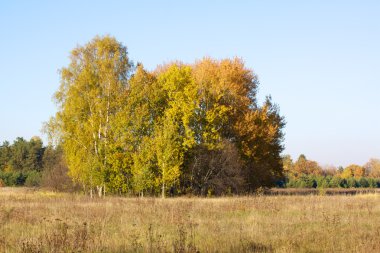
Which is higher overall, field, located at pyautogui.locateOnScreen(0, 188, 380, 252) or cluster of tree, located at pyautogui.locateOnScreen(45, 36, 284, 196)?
cluster of tree, located at pyautogui.locateOnScreen(45, 36, 284, 196)

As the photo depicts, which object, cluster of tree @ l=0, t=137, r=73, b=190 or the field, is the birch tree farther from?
cluster of tree @ l=0, t=137, r=73, b=190

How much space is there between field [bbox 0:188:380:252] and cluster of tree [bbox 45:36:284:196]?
13196mm

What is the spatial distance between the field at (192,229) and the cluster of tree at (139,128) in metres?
Answer: 13.2

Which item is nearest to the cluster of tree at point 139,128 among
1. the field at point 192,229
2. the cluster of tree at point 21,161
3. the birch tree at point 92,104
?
the birch tree at point 92,104

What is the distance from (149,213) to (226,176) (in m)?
18.4

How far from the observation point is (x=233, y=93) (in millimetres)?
40281

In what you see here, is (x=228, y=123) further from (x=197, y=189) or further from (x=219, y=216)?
(x=219, y=216)

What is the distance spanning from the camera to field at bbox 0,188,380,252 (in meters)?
10.2

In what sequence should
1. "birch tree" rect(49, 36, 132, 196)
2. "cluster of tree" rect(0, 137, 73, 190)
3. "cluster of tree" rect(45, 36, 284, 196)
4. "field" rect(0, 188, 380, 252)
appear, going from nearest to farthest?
1. "field" rect(0, 188, 380, 252)
2. "cluster of tree" rect(45, 36, 284, 196)
3. "birch tree" rect(49, 36, 132, 196)
4. "cluster of tree" rect(0, 137, 73, 190)

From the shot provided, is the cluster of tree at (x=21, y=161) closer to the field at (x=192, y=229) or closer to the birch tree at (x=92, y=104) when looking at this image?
the birch tree at (x=92, y=104)

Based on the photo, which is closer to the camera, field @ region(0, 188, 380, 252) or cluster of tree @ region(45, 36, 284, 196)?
field @ region(0, 188, 380, 252)

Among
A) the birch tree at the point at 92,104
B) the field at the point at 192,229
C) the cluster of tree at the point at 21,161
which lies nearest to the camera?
the field at the point at 192,229

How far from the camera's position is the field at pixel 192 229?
10.2 metres

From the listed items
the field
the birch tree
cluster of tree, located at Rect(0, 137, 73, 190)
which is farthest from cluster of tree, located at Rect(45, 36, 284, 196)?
cluster of tree, located at Rect(0, 137, 73, 190)
